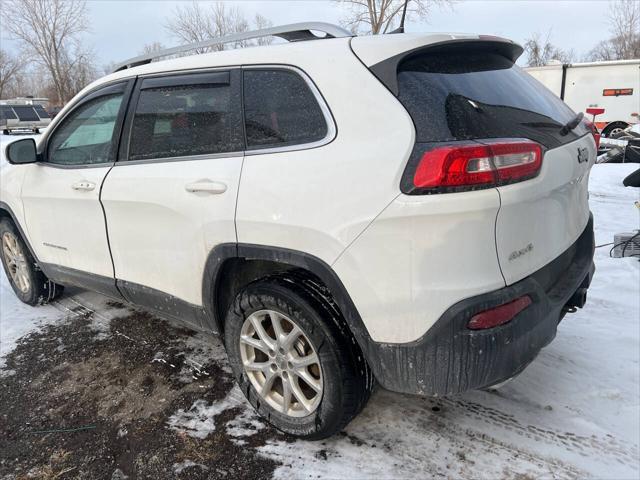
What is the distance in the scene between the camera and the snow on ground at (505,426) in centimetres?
223

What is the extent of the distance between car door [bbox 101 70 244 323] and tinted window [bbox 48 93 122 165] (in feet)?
0.72

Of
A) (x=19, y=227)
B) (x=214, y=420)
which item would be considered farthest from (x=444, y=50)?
(x=19, y=227)

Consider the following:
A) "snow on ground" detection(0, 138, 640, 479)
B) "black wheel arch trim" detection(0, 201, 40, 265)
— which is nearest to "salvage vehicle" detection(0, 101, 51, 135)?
"black wheel arch trim" detection(0, 201, 40, 265)

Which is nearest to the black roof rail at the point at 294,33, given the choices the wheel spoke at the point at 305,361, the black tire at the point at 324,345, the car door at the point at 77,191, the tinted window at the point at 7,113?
the car door at the point at 77,191

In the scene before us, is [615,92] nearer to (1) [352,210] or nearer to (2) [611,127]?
(2) [611,127]

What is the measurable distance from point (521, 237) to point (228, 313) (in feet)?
4.89

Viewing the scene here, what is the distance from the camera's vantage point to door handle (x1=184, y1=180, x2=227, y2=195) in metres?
2.38

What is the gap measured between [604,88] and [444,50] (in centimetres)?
1848

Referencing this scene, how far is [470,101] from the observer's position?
6.49 feet

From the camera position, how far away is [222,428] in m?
2.60

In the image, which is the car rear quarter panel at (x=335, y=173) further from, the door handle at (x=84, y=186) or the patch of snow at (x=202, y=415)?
the door handle at (x=84, y=186)

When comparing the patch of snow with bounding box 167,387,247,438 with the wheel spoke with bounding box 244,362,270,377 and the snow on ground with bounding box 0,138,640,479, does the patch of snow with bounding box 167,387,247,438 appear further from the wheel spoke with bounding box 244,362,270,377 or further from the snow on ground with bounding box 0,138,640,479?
the wheel spoke with bounding box 244,362,270,377

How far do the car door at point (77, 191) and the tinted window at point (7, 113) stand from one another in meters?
30.8

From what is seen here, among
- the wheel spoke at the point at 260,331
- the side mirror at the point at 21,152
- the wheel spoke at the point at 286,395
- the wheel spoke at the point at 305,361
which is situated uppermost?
the side mirror at the point at 21,152
